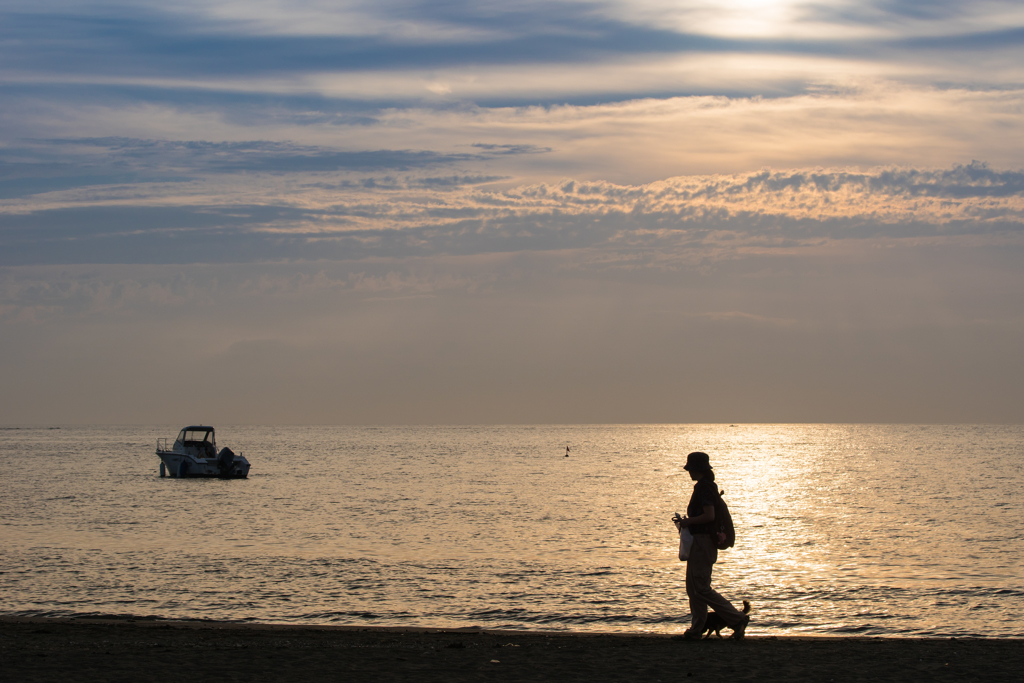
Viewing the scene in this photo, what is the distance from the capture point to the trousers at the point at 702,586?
11172 millimetres

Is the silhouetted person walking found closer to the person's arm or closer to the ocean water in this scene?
the person's arm

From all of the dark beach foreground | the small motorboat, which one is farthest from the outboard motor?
the dark beach foreground

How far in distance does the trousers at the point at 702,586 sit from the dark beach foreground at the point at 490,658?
343 millimetres

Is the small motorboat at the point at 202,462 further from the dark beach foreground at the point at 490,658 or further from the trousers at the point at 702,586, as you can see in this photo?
the trousers at the point at 702,586

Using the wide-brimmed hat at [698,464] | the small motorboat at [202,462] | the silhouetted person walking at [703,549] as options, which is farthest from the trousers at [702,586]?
the small motorboat at [202,462]

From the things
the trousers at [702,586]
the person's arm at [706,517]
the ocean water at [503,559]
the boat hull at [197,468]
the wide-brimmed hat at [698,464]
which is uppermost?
the wide-brimmed hat at [698,464]

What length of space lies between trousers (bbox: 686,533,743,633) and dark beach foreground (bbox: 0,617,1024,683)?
343mm

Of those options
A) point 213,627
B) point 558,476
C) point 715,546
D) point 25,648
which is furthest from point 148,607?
point 558,476

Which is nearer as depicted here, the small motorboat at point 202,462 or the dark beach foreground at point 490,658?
the dark beach foreground at point 490,658

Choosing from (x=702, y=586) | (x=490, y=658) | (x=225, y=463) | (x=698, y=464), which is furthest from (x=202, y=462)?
(x=698, y=464)

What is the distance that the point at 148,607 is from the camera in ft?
59.5

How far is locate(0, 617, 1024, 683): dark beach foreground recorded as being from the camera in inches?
366

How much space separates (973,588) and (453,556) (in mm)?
13866

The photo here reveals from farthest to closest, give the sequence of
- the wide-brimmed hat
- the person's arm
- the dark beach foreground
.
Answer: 1. the wide-brimmed hat
2. the person's arm
3. the dark beach foreground
